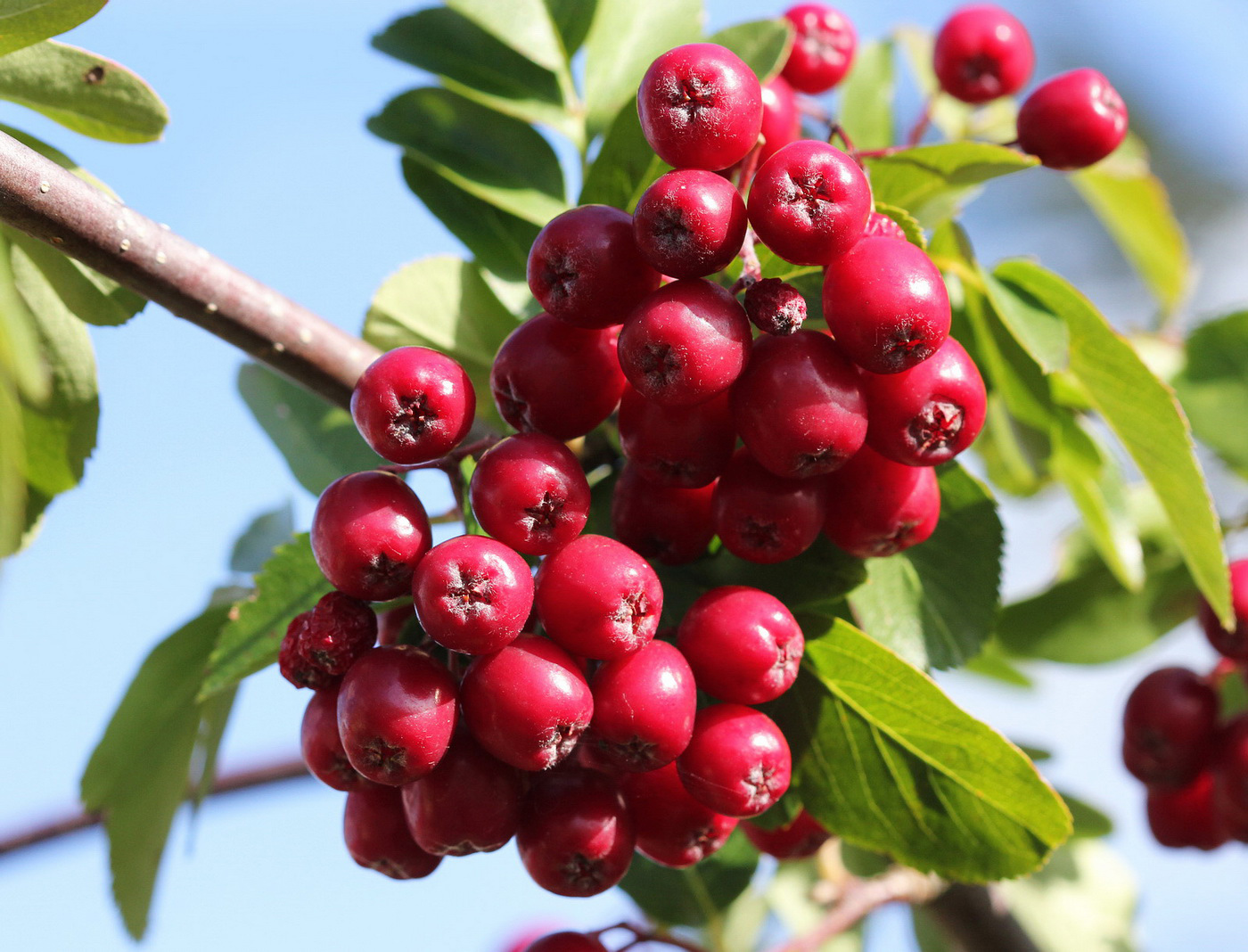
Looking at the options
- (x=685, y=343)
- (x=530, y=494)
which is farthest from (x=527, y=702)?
(x=685, y=343)

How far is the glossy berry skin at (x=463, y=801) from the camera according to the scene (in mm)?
1471

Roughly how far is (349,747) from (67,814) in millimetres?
1967

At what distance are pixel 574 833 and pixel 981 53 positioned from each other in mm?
1910

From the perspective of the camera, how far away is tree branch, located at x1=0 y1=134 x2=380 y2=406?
4.80ft

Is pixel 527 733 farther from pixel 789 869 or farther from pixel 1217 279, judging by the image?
pixel 1217 279

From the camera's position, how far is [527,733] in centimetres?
138

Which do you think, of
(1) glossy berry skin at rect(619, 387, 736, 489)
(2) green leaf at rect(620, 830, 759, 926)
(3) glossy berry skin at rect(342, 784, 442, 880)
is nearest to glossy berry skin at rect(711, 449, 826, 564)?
(1) glossy berry skin at rect(619, 387, 736, 489)

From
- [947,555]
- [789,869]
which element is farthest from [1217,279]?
[947,555]

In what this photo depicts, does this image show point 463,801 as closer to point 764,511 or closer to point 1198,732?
point 764,511

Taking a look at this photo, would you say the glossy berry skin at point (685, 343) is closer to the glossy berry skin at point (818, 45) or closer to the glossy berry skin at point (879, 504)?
the glossy berry skin at point (879, 504)

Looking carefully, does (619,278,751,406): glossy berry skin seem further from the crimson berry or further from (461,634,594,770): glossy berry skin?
(461,634,594,770): glossy berry skin

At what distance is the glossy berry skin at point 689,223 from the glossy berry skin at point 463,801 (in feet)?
2.28

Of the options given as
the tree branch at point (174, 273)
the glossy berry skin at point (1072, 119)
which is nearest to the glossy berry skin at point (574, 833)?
the tree branch at point (174, 273)

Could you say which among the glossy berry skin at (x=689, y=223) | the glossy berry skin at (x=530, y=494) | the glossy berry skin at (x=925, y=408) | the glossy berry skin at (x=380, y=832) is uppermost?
the glossy berry skin at (x=689, y=223)
